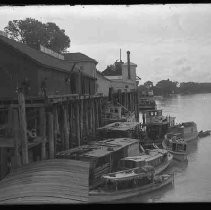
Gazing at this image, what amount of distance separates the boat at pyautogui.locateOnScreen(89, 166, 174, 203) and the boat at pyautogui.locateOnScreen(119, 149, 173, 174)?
52.6 inches

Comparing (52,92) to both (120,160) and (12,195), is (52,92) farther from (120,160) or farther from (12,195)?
(12,195)

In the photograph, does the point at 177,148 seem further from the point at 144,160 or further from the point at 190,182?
the point at 144,160

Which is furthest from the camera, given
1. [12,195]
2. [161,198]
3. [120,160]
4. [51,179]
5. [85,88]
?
[85,88]

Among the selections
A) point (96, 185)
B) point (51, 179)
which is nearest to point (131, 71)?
point (96, 185)

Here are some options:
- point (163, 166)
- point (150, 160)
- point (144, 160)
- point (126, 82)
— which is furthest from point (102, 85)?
point (144, 160)

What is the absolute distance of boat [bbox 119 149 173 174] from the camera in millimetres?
24742

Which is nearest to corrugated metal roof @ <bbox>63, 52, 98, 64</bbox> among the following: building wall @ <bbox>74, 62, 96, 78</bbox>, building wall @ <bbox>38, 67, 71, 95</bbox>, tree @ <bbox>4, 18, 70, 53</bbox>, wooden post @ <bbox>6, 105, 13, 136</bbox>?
building wall @ <bbox>74, 62, 96, 78</bbox>

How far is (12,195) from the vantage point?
8688 mm

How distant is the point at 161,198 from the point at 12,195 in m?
15.6

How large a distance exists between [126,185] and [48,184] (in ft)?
40.9

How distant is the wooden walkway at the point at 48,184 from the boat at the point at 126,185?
284 inches

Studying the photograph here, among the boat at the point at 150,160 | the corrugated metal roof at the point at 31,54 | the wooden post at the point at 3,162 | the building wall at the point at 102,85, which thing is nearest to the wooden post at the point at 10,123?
the wooden post at the point at 3,162

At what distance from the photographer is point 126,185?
2195 centimetres

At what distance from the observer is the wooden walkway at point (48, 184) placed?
8.39 m
